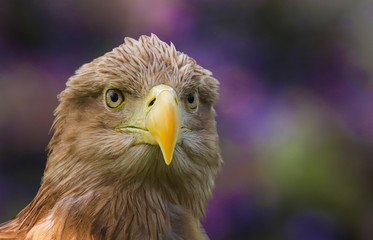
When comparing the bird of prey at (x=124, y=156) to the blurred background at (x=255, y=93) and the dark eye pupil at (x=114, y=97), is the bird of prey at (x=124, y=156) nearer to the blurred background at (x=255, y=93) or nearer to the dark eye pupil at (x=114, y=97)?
the dark eye pupil at (x=114, y=97)

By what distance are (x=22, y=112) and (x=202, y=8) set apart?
991mm

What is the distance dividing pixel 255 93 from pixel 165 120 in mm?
1411

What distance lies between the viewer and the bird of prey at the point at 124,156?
143 cm

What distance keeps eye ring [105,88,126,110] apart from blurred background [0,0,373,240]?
3.76ft

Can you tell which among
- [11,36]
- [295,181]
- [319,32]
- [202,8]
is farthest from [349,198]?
[11,36]

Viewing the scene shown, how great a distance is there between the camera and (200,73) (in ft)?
5.18

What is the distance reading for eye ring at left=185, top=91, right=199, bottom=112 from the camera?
154 centimetres

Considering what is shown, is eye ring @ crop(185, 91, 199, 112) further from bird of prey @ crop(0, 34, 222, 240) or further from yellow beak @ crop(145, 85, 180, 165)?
yellow beak @ crop(145, 85, 180, 165)

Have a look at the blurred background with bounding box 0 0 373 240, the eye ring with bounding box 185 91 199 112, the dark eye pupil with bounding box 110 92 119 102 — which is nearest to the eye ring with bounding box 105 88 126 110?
the dark eye pupil with bounding box 110 92 119 102

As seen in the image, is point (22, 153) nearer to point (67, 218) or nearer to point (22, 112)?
point (22, 112)

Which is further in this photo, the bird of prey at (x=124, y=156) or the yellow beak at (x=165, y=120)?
the bird of prey at (x=124, y=156)

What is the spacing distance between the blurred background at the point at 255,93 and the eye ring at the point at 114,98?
3.76ft

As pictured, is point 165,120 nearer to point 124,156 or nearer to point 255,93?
point 124,156

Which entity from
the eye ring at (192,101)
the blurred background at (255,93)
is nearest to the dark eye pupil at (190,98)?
the eye ring at (192,101)
